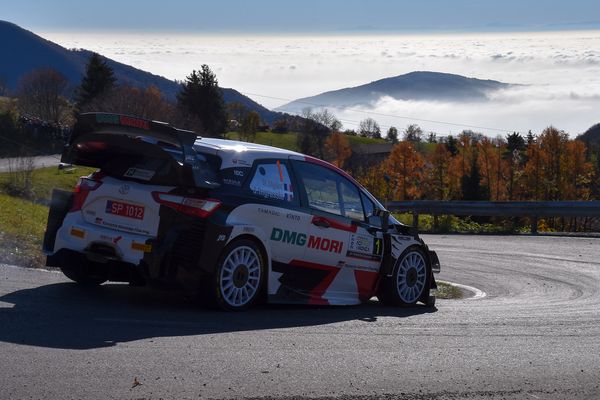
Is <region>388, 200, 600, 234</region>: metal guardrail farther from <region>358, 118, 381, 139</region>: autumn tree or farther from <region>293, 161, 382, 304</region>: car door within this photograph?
<region>358, 118, 381, 139</region>: autumn tree

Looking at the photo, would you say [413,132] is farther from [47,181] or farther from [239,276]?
[239,276]

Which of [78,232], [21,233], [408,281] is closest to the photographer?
[78,232]

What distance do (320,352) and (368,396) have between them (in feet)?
4.19

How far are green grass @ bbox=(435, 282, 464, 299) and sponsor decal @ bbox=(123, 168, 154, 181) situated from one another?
501 centimetres

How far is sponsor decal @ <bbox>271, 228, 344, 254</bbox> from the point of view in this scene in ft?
30.6

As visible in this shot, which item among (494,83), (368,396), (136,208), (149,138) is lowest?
(368,396)

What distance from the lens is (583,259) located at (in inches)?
696

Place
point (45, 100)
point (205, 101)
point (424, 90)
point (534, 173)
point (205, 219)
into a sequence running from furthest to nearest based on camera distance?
1. point (424, 90)
2. point (534, 173)
3. point (45, 100)
4. point (205, 101)
5. point (205, 219)

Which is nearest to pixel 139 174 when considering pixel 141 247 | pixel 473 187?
pixel 141 247

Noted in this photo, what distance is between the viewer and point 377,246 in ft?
34.9

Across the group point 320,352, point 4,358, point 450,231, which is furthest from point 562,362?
point 450,231

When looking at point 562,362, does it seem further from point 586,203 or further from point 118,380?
point 586,203

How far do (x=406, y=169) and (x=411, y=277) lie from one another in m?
99.2

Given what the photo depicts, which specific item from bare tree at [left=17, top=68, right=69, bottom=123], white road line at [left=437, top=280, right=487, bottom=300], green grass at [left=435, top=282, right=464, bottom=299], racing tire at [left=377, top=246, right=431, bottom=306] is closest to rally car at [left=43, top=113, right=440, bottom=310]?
racing tire at [left=377, top=246, right=431, bottom=306]
